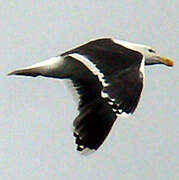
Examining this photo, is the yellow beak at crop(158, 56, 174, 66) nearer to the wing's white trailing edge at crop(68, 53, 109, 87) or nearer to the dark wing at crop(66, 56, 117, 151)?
the dark wing at crop(66, 56, 117, 151)

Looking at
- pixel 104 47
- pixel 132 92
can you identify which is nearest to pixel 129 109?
pixel 132 92

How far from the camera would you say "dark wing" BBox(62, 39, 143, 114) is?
15625 millimetres

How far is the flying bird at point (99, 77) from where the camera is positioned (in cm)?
1570

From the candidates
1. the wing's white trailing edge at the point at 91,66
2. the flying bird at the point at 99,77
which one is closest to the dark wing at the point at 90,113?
the flying bird at the point at 99,77

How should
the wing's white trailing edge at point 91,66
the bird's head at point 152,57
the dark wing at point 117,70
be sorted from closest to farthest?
the dark wing at point 117,70
the wing's white trailing edge at point 91,66
the bird's head at point 152,57

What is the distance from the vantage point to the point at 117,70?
52.9ft

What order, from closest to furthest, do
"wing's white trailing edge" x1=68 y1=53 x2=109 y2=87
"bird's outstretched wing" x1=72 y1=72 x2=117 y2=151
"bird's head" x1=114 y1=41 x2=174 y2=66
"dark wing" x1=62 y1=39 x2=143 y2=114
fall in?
1. "dark wing" x1=62 y1=39 x2=143 y2=114
2. "wing's white trailing edge" x1=68 y1=53 x2=109 y2=87
3. "bird's outstretched wing" x1=72 y1=72 x2=117 y2=151
4. "bird's head" x1=114 y1=41 x2=174 y2=66

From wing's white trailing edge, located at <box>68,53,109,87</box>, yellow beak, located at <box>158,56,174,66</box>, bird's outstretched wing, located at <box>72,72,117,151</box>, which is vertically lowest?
bird's outstretched wing, located at <box>72,72,117,151</box>

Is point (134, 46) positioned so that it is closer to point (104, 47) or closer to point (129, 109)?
point (104, 47)

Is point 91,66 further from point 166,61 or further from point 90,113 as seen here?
point 166,61

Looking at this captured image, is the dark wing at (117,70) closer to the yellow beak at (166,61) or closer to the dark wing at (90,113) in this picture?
the dark wing at (90,113)

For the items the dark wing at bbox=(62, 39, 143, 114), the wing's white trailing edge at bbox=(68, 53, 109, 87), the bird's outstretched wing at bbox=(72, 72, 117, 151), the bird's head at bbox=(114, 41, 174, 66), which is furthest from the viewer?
the bird's head at bbox=(114, 41, 174, 66)

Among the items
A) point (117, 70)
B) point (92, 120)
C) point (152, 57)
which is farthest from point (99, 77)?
point (152, 57)

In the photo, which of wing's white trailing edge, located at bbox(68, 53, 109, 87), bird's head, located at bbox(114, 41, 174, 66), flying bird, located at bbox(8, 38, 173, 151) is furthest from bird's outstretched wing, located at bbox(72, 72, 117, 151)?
bird's head, located at bbox(114, 41, 174, 66)
